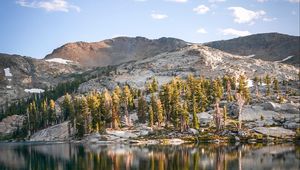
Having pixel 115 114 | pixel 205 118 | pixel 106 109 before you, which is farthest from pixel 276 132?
pixel 106 109

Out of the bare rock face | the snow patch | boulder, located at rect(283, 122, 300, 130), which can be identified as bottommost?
the bare rock face

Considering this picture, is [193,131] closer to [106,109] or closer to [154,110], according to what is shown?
[154,110]

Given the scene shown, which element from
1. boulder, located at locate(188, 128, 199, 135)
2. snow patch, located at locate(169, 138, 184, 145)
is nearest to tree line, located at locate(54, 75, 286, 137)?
boulder, located at locate(188, 128, 199, 135)

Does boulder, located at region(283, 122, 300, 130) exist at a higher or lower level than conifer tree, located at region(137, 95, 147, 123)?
lower

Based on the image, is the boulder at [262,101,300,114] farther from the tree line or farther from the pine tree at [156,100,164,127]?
the pine tree at [156,100,164,127]

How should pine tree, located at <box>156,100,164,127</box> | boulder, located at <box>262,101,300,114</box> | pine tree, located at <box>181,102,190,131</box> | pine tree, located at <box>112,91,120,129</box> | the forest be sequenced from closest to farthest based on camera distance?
pine tree, located at <box>181,102,190,131</box> → the forest → pine tree, located at <box>156,100,164,127</box> → boulder, located at <box>262,101,300,114</box> → pine tree, located at <box>112,91,120,129</box>

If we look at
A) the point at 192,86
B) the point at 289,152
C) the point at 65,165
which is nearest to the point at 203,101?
the point at 192,86

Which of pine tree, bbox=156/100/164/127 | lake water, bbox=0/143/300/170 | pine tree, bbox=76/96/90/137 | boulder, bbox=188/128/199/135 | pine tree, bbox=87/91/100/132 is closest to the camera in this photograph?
lake water, bbox=0/143/300/170

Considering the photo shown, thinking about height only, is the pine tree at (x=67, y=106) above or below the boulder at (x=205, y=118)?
above

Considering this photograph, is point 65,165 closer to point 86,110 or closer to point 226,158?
point 226,158

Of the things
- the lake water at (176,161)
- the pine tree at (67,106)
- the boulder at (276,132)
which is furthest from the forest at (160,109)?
the lake water at (176,161)

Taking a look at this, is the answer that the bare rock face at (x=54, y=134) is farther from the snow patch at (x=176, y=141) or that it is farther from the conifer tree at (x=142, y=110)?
the snow patch at (x=176, y=141)

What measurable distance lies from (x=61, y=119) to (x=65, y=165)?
119 metres

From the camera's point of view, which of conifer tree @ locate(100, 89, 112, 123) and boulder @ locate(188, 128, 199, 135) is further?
conifer tree @ locate(100, 89, 112, 123)
